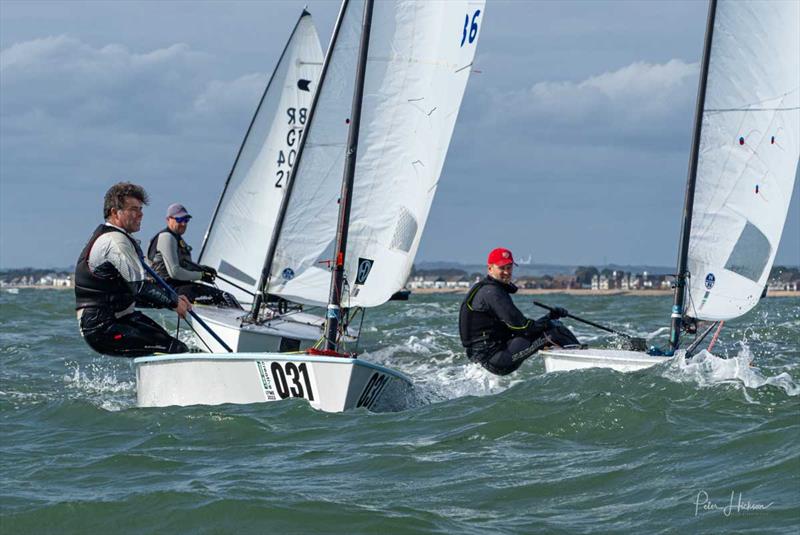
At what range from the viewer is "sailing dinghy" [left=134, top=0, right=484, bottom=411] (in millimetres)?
9102

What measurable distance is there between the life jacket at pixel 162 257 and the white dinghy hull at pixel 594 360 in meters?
4.66

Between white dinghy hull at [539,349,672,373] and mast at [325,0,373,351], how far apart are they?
6.34 ft

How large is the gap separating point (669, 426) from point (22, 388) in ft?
19.9

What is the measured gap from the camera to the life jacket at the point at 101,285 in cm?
854

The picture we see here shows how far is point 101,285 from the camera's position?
867 cm

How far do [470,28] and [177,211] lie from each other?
391 centimetres

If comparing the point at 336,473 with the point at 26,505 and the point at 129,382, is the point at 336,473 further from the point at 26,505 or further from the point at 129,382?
the point at 129,382

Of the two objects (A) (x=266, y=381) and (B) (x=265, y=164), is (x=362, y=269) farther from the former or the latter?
(B) (x=265, y=164)

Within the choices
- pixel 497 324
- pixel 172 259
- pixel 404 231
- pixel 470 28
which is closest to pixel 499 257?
pixel 497 324

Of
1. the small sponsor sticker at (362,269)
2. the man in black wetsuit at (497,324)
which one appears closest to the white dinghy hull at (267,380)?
the man in black wetsuit at (497,324)

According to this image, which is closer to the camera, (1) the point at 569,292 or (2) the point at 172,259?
(2) the point at 172,259

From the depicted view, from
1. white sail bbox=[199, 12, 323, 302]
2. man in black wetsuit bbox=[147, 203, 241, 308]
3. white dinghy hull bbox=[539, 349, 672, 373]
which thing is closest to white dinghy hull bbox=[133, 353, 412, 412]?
white dinghy hull bbox=[539, 349, 672, 373]

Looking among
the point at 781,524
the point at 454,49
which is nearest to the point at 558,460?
the point at 781,524

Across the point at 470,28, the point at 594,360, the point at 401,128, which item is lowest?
the point at 594,360
